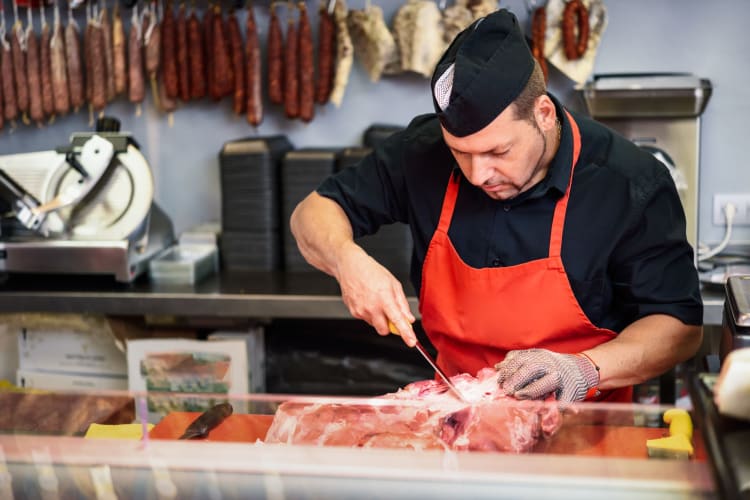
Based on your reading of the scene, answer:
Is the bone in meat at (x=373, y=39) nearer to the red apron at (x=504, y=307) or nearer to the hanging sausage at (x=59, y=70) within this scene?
the hanging sausage at (x=59, y=70)

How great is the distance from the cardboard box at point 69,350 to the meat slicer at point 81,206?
0.93 ft

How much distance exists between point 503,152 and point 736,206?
2.35m

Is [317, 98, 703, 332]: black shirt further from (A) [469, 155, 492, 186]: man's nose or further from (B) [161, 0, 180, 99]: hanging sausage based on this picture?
(B) [161, 0, 180, 99]: hanging sausage

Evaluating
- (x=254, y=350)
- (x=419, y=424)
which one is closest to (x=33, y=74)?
(x=254, y=350)

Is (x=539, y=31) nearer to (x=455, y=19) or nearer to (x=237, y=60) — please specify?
(x=455, y=19)

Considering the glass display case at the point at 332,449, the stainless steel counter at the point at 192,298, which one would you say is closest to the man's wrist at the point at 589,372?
the glass display case at the point at 332,449

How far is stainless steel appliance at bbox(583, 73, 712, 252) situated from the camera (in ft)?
11.4

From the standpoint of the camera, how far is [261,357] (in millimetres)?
3773

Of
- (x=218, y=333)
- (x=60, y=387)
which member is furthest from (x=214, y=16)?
(x=60, y=387)

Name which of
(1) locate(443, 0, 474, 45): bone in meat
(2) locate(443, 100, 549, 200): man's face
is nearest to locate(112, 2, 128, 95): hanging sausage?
(1) locate(443, 0, 474, 45): bone in meat

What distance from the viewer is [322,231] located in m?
2.23

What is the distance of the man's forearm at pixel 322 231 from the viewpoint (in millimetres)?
2162

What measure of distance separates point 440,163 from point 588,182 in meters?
0.39

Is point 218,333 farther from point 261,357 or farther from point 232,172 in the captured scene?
point 232,172
